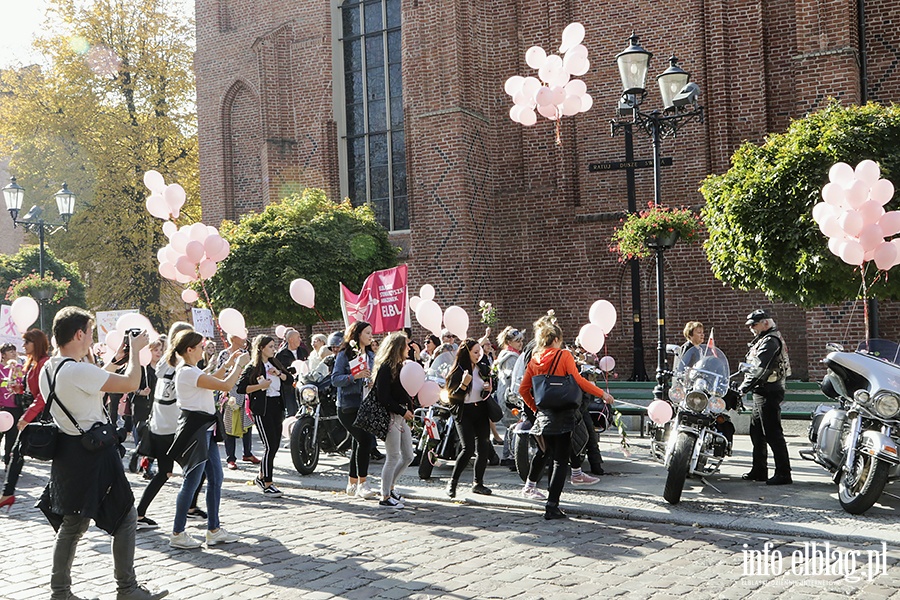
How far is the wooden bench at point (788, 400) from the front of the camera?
12.5 metres

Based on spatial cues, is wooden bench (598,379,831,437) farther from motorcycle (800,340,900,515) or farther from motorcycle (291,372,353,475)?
motorcycle (800,340,900,515)

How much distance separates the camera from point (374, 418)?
815cm

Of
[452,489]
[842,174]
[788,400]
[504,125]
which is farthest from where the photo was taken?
[504,125]

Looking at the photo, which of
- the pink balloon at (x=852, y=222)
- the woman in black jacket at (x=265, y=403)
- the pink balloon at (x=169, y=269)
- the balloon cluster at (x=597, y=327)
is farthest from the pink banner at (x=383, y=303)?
the pink balloon at (x=852, y=222)

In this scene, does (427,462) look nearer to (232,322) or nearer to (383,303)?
(232,322)

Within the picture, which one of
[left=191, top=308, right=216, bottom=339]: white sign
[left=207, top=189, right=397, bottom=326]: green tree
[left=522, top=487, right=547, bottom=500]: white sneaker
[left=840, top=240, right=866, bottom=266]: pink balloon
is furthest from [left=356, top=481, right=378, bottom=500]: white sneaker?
[left=207, top=189, right=397, bottom=326]: green tree

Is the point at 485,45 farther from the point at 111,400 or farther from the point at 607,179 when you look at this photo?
the point at 111,400

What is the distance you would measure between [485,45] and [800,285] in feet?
41.3

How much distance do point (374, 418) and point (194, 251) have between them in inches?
100.0

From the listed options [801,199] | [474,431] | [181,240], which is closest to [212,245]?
[181,240]

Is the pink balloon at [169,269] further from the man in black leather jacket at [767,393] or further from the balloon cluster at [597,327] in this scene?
the man in black leather jacket at [767,393]

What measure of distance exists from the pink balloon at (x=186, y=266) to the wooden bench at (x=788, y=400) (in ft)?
19.5

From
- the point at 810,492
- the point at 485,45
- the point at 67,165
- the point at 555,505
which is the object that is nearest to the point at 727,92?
the point at 485,45

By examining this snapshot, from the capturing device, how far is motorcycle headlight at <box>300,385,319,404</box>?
1033cm
